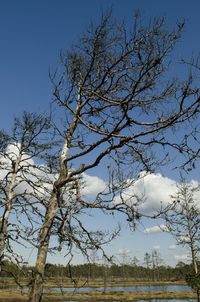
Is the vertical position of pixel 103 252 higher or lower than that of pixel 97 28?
lower

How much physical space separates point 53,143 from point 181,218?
45.1ft

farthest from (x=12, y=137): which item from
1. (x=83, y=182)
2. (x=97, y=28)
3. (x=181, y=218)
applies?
(x=181, y=218)

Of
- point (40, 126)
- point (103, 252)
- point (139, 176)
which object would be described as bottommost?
point (103, 252)

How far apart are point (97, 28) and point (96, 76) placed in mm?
841

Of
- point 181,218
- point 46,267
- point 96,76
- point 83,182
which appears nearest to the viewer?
point 46,267

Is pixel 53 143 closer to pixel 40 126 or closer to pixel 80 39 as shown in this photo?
pixel 40 126

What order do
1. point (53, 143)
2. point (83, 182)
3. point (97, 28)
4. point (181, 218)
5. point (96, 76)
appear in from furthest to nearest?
point (181, 218) → point (53, 143) → point (83, 182) → point (96, 76) → point (97, 28)

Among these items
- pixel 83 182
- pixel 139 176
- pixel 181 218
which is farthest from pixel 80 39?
pixel 181 218

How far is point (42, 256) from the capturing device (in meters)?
3.75

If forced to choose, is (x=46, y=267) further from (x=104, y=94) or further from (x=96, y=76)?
(x=96, y=76)

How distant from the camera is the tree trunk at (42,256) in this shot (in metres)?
3.48

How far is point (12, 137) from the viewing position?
29.7 ft

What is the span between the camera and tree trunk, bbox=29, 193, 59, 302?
3479 mm

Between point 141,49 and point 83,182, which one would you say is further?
point 83,182
